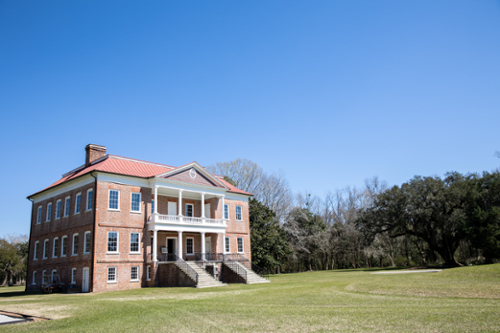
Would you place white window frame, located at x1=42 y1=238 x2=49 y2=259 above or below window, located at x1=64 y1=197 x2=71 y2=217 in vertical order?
below

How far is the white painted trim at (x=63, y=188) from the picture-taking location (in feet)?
94.9

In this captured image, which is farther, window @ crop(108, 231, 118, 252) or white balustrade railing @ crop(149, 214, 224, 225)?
white balustrade railing @ crop(149, 214, 224, 225)

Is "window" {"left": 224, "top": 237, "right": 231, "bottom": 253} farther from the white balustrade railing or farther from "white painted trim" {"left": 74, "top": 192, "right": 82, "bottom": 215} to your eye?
"white painted trim" {"left": 74, "top": 192, "right": 82, "bottom": 215}

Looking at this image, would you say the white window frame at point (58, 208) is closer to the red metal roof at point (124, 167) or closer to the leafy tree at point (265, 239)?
the red metal roof at point (124, 167)

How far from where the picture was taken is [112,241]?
1091 inches

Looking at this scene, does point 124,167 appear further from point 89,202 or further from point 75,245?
point 75,245

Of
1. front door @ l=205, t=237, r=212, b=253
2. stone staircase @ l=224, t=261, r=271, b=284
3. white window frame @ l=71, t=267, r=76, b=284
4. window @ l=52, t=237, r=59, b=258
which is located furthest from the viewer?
front door @ l=205, t=237, r=212, b=253

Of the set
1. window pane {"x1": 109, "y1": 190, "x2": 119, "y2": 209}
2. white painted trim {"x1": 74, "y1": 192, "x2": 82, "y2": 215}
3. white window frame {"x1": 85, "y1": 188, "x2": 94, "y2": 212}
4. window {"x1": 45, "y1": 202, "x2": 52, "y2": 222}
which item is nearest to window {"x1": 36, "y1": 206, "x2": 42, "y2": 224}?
window {"x1": 45, "y1": 202, "x2": 52, "y2": 222}

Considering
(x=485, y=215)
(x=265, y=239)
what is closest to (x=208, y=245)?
(x=265, y=239)

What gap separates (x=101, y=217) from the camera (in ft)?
90.0

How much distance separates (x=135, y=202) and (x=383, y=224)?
1060 inches

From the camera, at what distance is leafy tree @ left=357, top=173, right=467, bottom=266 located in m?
38.6

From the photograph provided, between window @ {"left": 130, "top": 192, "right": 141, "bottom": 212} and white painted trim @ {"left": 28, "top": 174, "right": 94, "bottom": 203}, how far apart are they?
3349 millimetres

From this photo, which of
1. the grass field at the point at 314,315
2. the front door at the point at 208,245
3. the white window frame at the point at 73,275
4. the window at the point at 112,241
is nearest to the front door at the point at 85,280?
the white window frame at the point at 73,275
